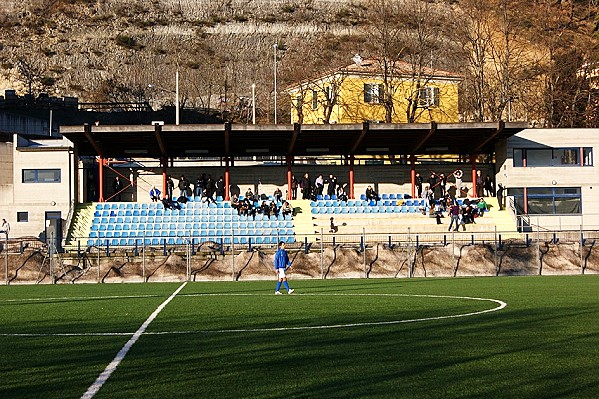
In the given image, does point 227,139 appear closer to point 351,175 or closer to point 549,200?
point 351,175

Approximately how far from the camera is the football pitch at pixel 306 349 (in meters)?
11.1

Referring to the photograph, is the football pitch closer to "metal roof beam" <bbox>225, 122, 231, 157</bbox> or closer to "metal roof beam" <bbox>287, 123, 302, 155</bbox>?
"metal roof beam" <bbox>225, 122, 231, 157</bbox>

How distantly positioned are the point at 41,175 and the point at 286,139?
1466 cm

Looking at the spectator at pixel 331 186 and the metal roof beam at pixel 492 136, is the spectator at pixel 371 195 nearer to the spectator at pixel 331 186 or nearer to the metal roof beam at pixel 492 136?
the spectator at pixel 331 186

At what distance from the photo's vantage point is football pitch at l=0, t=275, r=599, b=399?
439 inches

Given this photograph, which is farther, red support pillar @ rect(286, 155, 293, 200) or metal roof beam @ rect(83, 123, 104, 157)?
red support pillar @ rect(286, 155, 293, 200)

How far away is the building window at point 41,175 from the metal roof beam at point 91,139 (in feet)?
8.90

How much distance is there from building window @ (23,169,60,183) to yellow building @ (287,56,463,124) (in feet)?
91.0

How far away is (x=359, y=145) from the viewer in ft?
195

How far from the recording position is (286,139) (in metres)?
57.5

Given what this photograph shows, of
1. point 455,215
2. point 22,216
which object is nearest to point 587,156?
point 455,215

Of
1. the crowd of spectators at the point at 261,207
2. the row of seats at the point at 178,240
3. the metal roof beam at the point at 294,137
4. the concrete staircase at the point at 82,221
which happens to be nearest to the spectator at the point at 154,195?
the concrete staircase at the point at 82,221

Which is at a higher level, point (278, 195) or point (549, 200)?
point (278, 195)

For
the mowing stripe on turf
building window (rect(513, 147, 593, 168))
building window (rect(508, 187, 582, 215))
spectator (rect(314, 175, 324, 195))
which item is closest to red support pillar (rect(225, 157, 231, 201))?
spectator (rect(314, 175, 324, 195))
